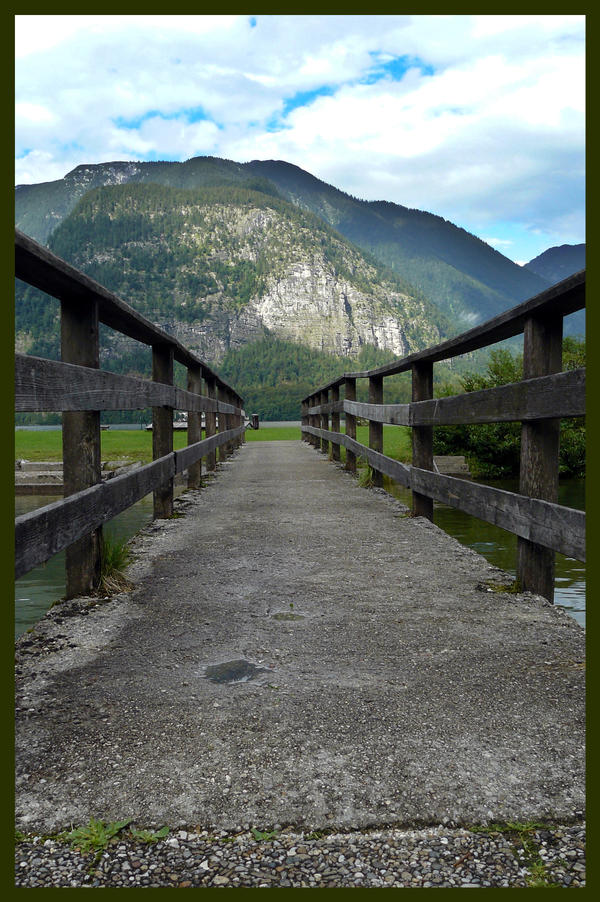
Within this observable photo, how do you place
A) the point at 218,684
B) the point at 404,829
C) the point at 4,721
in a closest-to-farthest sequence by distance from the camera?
the point at 404,829
the point at 4,721
the point at 218,684

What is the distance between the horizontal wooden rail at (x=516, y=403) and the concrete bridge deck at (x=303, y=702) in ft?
2.91

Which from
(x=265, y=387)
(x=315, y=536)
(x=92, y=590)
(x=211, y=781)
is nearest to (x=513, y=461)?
(x=315, y=536)

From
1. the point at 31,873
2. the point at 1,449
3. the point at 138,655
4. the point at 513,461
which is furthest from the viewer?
the point at 513,461

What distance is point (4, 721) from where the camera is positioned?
166 cm

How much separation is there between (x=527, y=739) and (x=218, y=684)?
990 mm

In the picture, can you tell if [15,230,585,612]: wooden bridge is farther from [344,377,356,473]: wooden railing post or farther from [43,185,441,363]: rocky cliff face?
[43,185,441,363]: rocky cliff face

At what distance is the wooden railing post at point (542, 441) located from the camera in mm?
3102

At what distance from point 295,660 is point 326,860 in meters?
1.07

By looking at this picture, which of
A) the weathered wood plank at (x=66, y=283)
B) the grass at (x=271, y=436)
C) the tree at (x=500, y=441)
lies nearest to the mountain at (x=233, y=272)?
the grass at (x=271, y=436)

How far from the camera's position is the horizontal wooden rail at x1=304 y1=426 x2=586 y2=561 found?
264cm

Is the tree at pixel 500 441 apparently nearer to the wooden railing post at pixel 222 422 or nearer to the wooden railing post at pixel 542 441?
the wooden railing post at pixel 222 422

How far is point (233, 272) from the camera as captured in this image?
173250mm

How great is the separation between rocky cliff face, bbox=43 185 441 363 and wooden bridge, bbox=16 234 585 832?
158494 mm

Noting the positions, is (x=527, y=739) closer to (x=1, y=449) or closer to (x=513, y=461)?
(x=1, y=449)
